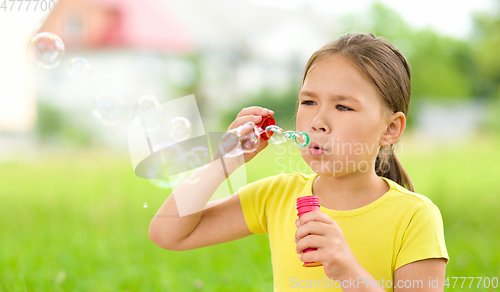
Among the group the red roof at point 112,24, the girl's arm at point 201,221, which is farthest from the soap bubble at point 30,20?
the red roof at point 112,24

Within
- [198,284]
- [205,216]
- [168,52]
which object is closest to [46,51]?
[205,216]

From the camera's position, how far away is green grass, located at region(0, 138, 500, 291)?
2.36 metres

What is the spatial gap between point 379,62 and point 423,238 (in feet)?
1.68

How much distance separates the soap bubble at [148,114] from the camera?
182 centimetres

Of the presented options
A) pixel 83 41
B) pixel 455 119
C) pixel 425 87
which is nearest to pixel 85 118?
pixel 83 41

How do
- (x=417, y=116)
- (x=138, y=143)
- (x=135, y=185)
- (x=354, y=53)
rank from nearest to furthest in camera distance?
(x=354, y=53), (x=138, y=143), (x=135, y=185), (x=417, y=116)

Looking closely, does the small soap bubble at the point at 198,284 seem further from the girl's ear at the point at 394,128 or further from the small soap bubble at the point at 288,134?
the girl's ear at the point at 394,128

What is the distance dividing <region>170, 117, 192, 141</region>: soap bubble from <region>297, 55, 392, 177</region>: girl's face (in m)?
0.55

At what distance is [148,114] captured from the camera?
1.84 metres

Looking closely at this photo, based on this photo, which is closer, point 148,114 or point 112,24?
point 148,114

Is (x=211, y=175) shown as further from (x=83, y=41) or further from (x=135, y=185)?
(x=83, y=41)

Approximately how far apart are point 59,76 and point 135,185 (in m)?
13.3

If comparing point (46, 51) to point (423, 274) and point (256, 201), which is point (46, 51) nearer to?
point (256, 201)

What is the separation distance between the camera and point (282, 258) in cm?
132
